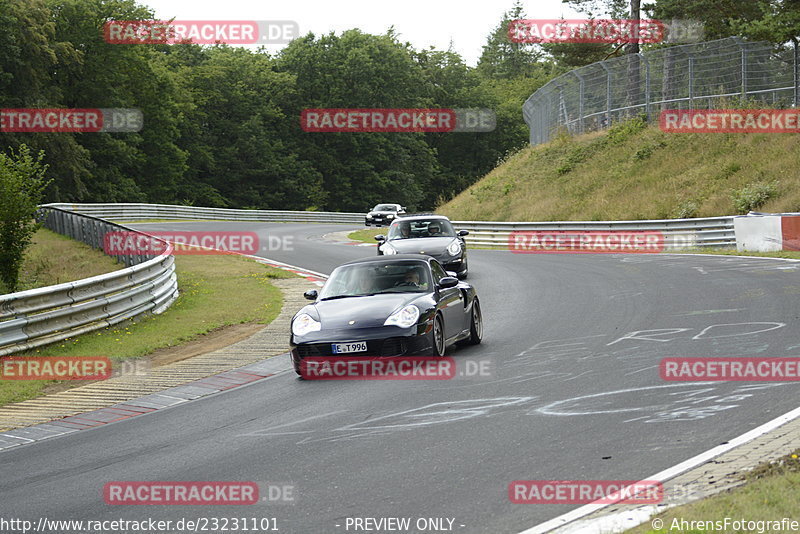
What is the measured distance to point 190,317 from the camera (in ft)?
55.5

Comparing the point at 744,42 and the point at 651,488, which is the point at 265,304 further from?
the point at 744,42

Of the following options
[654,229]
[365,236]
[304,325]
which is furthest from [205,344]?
[365,236]

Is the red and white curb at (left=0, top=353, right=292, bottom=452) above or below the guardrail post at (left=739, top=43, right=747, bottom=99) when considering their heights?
below

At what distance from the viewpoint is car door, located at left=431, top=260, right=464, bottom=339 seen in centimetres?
1182

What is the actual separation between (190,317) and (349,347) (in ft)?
22.6

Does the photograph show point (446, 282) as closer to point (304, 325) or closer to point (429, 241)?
point (304, 325)

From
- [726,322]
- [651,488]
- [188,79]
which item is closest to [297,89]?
[188,79]

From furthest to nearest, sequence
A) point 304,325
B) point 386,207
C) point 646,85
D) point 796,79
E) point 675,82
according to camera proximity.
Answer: point 386,207, point 646,85, point 675,82, point 796,79, point 304,325

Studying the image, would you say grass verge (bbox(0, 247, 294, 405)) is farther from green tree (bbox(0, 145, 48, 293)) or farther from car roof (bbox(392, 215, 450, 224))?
car roof (bbox(392, 215, 450, 224))

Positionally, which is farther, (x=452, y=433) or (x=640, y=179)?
(x=640, y=179)

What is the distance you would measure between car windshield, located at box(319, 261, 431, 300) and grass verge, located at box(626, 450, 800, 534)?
6841mm

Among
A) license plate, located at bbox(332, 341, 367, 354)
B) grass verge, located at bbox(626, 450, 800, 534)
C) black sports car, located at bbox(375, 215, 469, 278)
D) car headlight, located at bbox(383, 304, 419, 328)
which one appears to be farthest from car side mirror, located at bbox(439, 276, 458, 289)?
black sports car, located at bbox(375, 215, 469, 278)

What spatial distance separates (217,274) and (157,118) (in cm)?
5499

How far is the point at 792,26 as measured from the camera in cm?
3091
